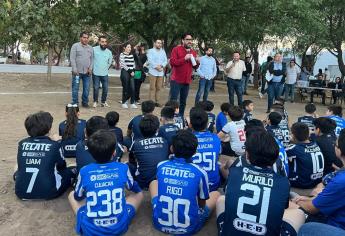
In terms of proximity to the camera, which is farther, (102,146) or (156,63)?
(156,63)

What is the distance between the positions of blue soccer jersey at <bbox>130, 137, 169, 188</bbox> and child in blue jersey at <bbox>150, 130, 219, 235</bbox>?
78 cm

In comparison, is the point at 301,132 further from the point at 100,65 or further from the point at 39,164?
the point at 100,65

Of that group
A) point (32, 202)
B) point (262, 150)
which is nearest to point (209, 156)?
point (262, 150)

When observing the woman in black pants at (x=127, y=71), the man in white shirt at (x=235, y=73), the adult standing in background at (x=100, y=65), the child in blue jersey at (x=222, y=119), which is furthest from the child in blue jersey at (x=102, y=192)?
the man in white shirt at (x=235, y=73)

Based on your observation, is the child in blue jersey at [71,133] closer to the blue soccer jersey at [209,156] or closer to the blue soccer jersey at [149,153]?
the blue soccer jersey at [149,153]

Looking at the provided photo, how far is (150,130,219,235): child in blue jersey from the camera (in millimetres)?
3834

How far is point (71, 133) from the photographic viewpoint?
5.84 meters

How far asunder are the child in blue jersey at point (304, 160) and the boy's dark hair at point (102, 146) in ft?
8.01

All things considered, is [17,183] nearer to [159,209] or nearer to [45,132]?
[45,132]

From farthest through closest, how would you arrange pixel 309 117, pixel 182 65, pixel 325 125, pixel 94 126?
pixel 182 65 → pixel 309 117 → pixel 325 125 → pixel 94 126

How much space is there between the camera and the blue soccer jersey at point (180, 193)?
3.83m

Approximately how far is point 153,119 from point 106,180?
133cm

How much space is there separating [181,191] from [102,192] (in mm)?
729

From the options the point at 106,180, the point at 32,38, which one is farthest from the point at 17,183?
the point at 32,38
